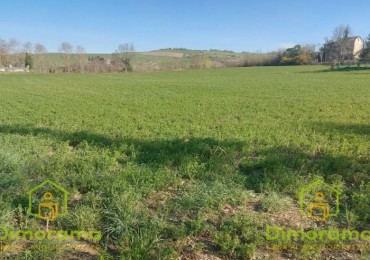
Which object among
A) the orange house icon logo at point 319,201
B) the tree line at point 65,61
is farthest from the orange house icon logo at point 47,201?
the tree line at point 65,61

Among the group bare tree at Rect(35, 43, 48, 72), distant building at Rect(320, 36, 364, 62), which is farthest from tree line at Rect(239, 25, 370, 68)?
bare tree at Rect(35, 43, 48, 72)

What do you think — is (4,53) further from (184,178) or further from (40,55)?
(184,178)

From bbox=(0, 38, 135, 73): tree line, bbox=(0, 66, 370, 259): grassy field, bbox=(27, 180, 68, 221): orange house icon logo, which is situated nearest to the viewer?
bbox=(0, 66, 370, 259): grassy field

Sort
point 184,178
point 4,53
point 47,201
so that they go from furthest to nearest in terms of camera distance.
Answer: point 4,53 < point 184,178 < point 47,201

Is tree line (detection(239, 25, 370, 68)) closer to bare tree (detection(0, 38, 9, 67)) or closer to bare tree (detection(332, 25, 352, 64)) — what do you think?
bare tree (detection(332, 25, 352, 64))

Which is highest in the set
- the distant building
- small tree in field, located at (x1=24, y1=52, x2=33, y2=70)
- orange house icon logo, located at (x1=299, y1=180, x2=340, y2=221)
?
the distant building

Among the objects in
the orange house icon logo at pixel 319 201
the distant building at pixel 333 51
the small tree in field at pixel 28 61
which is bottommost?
the orange house icon logo at pixel 319 201

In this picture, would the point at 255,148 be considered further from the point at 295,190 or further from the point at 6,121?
the point at 6,121

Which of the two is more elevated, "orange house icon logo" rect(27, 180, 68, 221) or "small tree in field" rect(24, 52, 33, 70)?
"small tree in field" rect(24, 52, 33, 70)

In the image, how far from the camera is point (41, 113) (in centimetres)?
1359

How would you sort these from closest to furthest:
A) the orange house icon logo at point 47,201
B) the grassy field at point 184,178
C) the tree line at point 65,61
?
1. the grassy field at point 184,178
2. the orange house icon logo at point 47,201
3. the tree line at point 65,61

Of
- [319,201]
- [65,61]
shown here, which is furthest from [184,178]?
[65,61]

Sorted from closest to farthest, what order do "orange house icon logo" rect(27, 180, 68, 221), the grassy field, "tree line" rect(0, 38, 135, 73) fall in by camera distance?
the grassy field
"orange house icon logo" rect(27, 180, 68, 221)
"tree line" rect(0, 38, 135, 73)

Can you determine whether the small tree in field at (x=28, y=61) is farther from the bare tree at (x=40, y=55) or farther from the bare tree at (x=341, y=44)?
the bare tree at (x=341, y=44)
